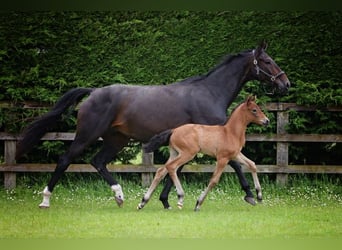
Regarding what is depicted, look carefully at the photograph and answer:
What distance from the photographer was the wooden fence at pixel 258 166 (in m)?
5.47

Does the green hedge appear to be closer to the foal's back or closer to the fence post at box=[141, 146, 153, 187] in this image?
the foal's back

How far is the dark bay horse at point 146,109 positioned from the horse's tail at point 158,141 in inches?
3.5

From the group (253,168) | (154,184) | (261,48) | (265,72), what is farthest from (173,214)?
(261,48)

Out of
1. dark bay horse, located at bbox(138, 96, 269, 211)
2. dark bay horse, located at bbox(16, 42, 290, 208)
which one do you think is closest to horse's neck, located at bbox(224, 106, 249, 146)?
dark bay horse, located at bbox(138, 96, 269, 211)

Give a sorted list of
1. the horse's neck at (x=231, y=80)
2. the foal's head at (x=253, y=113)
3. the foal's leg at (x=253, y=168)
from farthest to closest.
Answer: the horse's neck at (x=231, y=80)
the foal's leg at (x=253, y=168)
the foal's head at (x=253, y=113)

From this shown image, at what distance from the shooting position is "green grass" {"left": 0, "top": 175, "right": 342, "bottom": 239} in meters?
5.24

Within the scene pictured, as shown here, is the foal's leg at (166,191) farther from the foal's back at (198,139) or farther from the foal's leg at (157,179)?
the foal's back at (198,139)

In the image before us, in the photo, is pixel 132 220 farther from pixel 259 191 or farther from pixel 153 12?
pixel 153 12

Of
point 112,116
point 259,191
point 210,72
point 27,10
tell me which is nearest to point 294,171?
point 259,191

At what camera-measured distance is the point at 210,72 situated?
5.52 m

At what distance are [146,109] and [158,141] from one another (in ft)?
0.96

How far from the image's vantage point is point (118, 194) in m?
5.42

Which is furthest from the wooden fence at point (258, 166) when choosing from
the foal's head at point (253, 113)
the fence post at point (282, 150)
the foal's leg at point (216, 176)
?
the foal's head at point (253, 113)

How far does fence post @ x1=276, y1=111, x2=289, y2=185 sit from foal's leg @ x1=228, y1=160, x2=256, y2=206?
0.26 m
